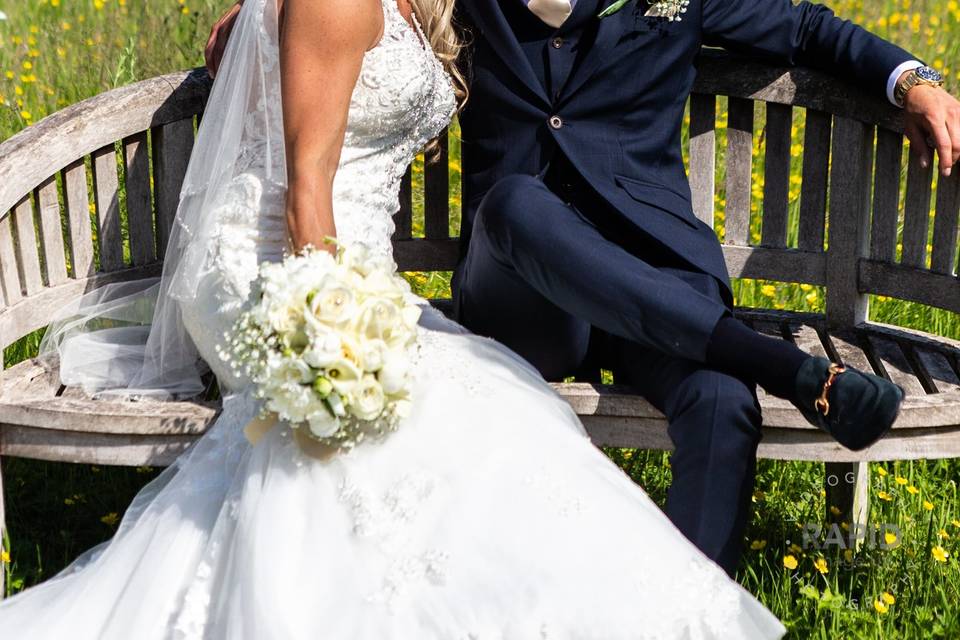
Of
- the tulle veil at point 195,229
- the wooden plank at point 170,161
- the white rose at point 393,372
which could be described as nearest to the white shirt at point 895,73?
the tulle veil at point 195,229

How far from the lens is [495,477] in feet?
8.71

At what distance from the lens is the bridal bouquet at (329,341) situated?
8.16 ft

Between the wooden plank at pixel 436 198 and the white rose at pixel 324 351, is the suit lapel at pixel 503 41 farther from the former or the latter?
the white rose at pixel 324 351

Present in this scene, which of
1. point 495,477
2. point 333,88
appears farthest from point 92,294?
point 495,477

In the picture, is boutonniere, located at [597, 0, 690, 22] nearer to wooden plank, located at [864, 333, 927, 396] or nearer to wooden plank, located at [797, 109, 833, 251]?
wooden plank, located at [797, 109, 833, 251]

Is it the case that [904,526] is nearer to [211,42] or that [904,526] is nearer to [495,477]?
[495,477]

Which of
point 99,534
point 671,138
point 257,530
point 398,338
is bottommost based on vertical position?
point 99,534

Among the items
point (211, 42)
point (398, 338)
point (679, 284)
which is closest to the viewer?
point (398, 338)

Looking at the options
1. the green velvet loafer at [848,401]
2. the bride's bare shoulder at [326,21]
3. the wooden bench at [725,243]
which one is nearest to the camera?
the green velvet loafer at [848,401]

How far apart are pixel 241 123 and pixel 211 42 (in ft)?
1.42

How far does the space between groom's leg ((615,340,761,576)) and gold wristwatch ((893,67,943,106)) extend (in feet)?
3.11

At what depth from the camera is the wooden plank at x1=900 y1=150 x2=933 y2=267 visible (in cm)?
347

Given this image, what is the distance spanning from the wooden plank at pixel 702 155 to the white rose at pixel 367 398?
1.60 metres

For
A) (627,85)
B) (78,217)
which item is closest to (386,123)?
(627,85)
